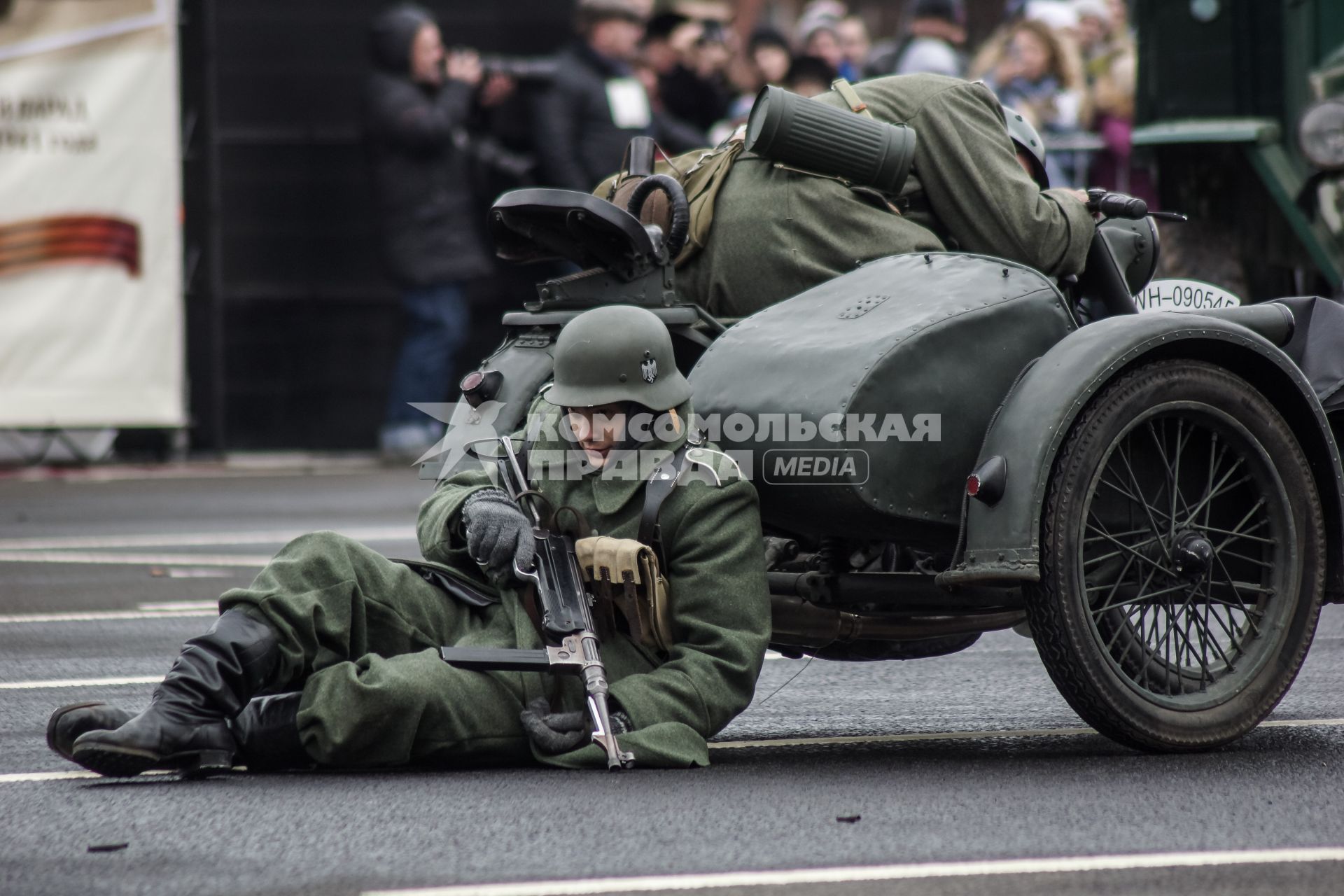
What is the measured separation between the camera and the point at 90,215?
542 inches

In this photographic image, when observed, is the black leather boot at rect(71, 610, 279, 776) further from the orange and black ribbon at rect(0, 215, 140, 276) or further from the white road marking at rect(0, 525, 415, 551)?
the orange and black ribbon at rect(0, 215, 140, 276)

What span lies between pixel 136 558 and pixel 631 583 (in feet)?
17.7

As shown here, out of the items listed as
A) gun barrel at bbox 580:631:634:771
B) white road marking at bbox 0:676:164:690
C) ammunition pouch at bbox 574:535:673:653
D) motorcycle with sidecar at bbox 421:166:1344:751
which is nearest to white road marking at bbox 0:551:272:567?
white road marking at bbox 0:676:164:690

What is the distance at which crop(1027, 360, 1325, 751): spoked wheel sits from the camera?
522 centimetres

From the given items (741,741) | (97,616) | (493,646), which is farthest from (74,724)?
(97,616)

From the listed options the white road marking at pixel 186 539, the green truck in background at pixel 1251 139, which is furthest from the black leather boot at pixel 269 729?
the green truck in background at pixel 1251 139

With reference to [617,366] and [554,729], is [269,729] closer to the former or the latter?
[554,729]

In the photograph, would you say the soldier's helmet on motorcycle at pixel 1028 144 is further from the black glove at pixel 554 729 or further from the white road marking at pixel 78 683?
the white road marking at pixel 78 683

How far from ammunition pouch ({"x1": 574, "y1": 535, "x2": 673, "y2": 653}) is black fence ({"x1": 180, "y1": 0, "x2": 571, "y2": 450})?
376 inches

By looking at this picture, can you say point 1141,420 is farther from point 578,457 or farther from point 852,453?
point 578,457

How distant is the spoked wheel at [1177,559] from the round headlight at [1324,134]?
389 cm

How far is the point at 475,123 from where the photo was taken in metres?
14.5

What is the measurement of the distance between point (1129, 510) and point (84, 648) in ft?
11.7

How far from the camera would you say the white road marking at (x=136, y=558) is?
992 centimetres
